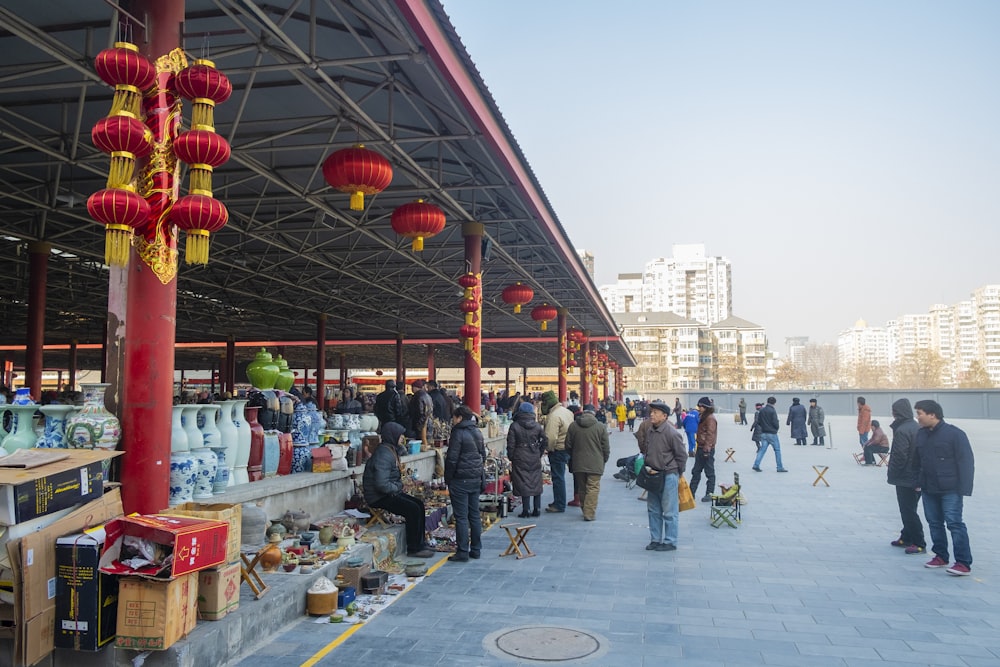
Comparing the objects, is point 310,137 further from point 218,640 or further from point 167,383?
point 218,640

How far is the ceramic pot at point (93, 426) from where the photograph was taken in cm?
479

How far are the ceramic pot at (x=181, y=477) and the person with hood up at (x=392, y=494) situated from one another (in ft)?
6.88

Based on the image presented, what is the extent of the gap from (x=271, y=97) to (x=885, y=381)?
10045 cm

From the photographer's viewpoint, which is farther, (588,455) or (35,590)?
(588,455)

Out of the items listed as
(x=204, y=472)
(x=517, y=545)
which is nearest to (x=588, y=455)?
(x=517, y=545)

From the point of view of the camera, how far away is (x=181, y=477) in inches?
221

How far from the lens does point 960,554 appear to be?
6586 mm

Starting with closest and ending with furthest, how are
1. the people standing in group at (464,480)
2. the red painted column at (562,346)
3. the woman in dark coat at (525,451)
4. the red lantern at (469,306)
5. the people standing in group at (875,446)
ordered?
the people standing in group at (464,480) → the woman in dark coat at (525,451) → the red lantern at (469,306) → the people standing in group at (875,446) → the red painted column at (562,346)

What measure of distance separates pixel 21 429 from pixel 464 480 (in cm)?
392

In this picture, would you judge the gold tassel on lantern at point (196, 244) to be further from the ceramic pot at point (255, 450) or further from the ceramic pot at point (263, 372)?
the ceramic pot at point (263, 372)

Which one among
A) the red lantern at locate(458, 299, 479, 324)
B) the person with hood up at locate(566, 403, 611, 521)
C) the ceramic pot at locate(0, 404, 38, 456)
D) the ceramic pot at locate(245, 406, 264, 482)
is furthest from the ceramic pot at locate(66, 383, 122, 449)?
the red lantern at locate(458, 299, 479, 324)

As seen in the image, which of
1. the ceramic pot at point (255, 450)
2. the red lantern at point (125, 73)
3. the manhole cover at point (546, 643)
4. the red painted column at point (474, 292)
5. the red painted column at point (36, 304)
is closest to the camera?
the manhole cover at point (546, 643)

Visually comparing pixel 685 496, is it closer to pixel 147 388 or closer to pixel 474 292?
pixel 147 388

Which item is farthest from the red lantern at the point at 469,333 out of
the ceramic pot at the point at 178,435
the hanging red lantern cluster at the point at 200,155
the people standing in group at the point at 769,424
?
the hanging red lantern cluster at the point at 200,155
